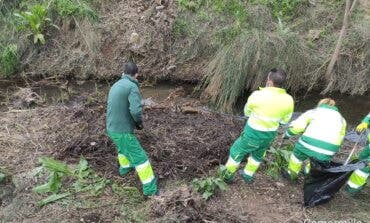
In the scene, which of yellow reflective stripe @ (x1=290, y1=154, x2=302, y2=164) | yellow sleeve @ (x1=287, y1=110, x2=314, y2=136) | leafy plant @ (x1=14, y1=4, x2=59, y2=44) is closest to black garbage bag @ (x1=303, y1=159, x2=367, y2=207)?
yellow reflective stripe @ (x1=290, y1=154, x2=302, y2=164)

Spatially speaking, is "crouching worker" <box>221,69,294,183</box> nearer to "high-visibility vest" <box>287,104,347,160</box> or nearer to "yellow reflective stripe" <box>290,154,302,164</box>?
"high-visibility vest" <box>287,104,347,160</box>

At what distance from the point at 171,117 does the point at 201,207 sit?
8.62 ft

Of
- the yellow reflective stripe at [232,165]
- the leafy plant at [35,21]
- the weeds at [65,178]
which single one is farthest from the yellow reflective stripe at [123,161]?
the leafy plant at [35,21]

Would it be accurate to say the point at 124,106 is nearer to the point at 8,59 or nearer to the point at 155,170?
the point at 155,170

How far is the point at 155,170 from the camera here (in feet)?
20.2

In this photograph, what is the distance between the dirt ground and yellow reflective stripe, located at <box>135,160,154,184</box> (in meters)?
0.26

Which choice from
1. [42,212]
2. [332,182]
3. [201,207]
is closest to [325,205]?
[332,182]

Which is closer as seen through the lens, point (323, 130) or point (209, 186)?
point (323, 130)

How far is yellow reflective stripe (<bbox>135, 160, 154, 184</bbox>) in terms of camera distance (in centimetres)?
568

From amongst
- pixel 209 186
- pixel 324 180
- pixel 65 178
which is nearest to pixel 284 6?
pixel 324 180

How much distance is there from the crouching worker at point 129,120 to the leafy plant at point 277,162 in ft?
5.27

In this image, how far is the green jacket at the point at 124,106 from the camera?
17.7 ft

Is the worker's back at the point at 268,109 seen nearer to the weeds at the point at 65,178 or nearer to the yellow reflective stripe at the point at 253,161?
the yellow reflective stripe at the point at 253,161

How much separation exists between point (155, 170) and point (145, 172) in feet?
1.61
